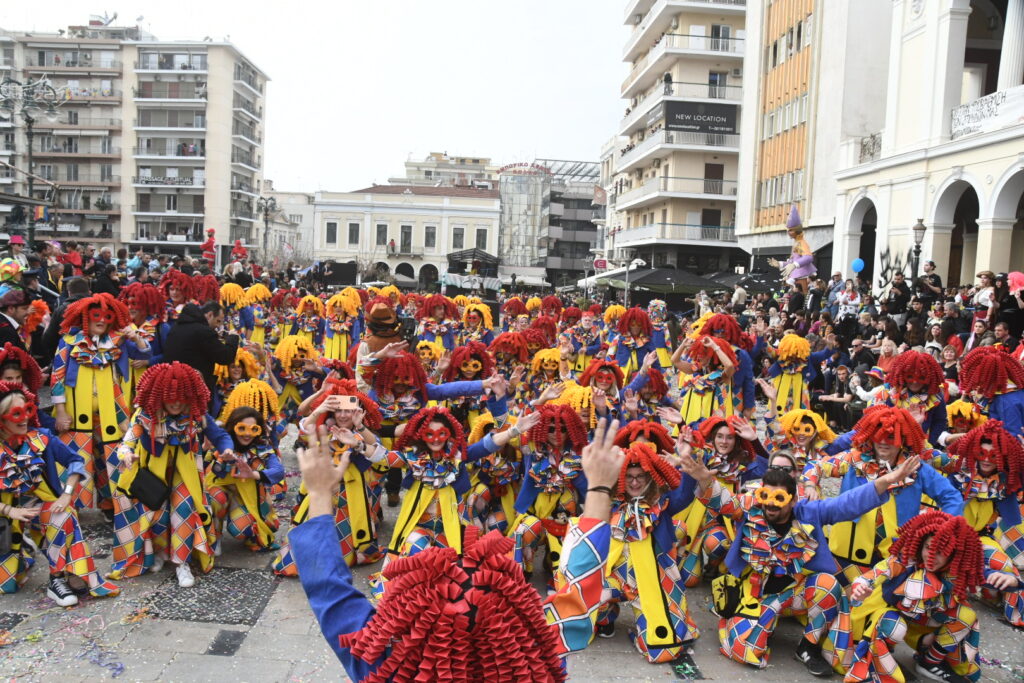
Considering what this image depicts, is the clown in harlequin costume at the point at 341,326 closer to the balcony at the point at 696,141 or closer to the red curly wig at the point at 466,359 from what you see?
the red curly wig at the point at 466,359

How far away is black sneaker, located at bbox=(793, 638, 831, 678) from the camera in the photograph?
492 cm

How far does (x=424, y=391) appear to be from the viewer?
6.92m

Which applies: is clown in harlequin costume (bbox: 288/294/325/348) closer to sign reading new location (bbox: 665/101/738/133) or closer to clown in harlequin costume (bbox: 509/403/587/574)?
clown in harlequin costume (bbox: 509/403/587/574)

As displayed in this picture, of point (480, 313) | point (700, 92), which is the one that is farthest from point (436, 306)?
point (700, 92)

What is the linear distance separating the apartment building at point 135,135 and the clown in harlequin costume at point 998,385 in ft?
203

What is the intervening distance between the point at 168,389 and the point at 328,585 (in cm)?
373

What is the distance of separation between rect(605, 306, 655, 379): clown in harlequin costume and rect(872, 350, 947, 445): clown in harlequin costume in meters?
4.09

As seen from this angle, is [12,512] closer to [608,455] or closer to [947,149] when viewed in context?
[608,455]

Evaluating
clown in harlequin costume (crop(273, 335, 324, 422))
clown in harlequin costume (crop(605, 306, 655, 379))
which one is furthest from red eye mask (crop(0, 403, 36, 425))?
clown in harlequin costume (crop(605, 306, 655, 379))

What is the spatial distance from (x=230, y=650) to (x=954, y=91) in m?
19.2

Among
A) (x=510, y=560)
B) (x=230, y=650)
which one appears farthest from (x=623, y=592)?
(x=510, y=560)

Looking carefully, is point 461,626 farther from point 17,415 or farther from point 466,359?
point 466,359

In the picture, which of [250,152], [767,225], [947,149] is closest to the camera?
[947,149]

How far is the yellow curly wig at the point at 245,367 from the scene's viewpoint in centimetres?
771
